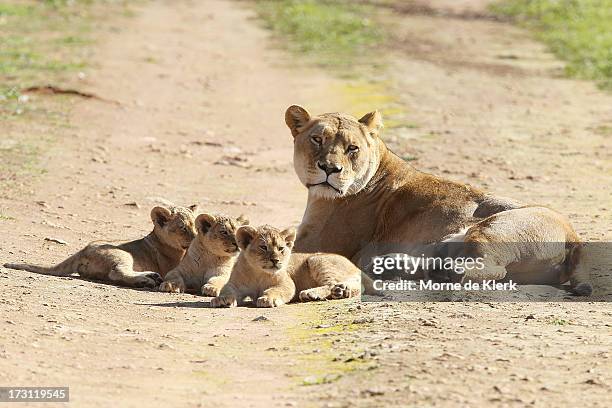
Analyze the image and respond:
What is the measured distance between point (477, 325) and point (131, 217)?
5.10 meters

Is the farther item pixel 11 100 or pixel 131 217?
pixel 11 100

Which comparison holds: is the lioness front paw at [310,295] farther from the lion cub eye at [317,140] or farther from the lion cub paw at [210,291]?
the lion cub eye at [317,140]

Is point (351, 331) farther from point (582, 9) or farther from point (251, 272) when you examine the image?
point (582, 9)

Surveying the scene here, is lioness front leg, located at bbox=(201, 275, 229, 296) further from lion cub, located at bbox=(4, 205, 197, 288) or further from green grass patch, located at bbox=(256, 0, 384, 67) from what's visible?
green grass patch, located at bbox=(256, 0, 384, 67)

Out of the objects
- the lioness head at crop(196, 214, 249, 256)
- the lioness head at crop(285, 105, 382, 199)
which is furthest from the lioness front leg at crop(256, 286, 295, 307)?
the lioness head at crop(285, 105, 382, 199)

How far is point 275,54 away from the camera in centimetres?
2412

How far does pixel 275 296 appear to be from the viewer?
8.76 meters

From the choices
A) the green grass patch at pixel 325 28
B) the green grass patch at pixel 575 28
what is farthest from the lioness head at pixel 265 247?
the green grass patch at pixel 325 28

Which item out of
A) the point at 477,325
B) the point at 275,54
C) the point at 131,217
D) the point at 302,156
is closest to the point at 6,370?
the point at 477,325

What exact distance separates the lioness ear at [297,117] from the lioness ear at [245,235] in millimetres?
1598

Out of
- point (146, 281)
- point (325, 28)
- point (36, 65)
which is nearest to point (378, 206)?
point (146, 281)

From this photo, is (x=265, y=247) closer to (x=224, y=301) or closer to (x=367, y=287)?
(x=224, y=301)

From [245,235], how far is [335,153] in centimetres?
127

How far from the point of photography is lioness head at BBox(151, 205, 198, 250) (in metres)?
9.80
